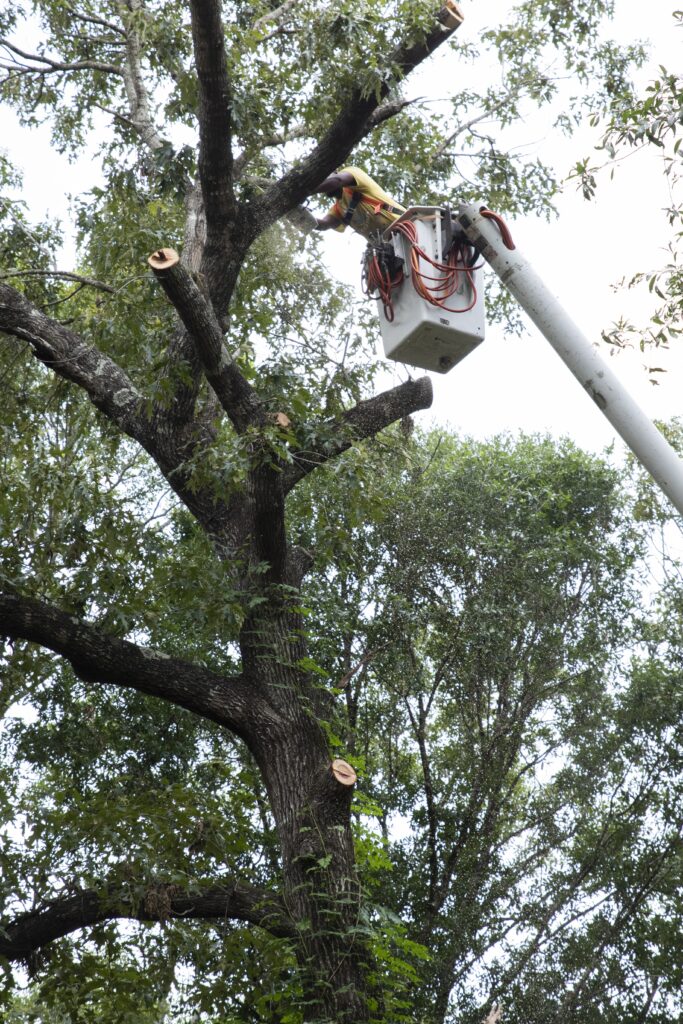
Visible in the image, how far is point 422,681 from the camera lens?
1070 centimetres

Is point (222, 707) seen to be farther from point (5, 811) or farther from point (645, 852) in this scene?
point (645, 852)

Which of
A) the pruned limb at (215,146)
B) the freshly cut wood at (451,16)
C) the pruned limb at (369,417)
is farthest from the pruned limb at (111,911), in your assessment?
the freshly cut wood at (451,16)

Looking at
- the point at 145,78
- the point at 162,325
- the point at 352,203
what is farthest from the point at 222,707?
the point at 145,78

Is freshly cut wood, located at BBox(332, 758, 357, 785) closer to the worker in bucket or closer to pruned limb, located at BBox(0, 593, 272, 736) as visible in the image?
pruned limb, located at BBox(0, 593, 272, 736)

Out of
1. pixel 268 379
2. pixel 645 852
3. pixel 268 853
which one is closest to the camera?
pixel 268 379

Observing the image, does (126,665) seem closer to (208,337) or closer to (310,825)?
(310,825)

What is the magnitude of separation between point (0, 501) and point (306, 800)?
228 centimetres

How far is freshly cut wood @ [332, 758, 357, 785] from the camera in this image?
458cm

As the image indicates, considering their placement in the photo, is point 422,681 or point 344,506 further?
point 422,681

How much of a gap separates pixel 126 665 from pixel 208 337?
1473 mm

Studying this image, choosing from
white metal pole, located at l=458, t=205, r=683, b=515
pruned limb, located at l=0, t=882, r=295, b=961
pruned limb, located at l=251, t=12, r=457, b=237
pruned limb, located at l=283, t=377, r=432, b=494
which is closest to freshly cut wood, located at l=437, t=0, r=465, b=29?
pruned limb, located at l=251, t=12, r=457, b=237

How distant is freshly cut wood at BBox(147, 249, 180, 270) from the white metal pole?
128cm

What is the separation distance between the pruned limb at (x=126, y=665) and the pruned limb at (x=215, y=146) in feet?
6.10

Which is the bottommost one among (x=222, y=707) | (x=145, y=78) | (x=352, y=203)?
(x=222, y=707)
